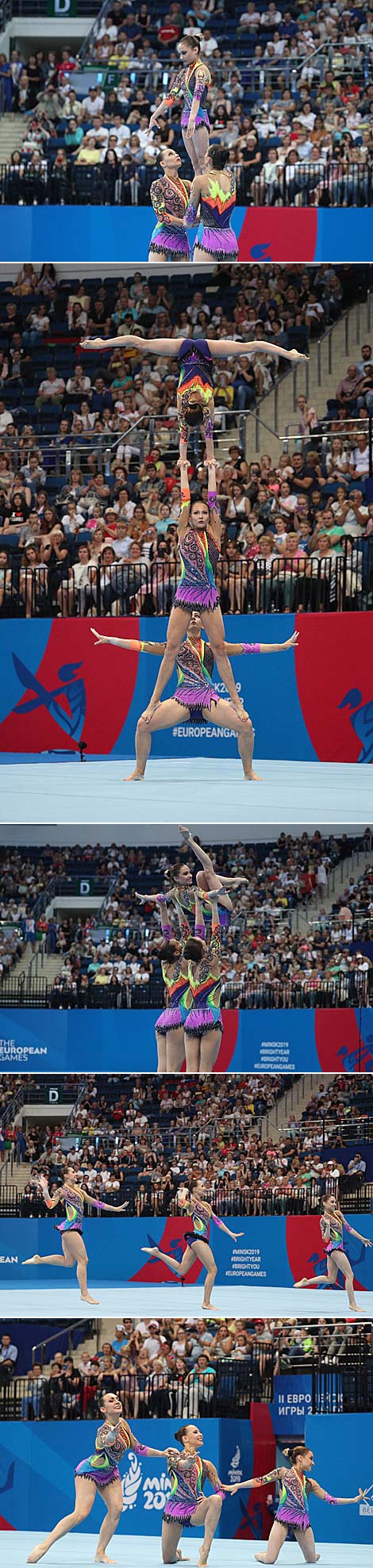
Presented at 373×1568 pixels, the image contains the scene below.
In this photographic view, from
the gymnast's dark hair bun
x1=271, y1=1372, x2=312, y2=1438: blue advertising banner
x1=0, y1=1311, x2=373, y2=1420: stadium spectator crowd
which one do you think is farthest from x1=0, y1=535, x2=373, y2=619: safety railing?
the gymnast's dark hair bun

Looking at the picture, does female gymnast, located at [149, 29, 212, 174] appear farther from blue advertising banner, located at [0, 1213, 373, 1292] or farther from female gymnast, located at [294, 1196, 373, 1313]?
blue advertising banner, located at [0, 1213, 373, 1292]

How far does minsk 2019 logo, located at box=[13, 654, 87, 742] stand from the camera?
16.4 metres

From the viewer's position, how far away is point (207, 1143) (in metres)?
21.0

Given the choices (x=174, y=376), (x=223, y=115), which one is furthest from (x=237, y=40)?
(x=174, y=376)

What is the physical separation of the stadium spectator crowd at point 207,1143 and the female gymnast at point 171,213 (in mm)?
10486

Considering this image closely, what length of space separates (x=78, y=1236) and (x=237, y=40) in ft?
51.1

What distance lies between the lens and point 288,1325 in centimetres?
1684

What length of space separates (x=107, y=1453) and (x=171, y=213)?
27.4 feet

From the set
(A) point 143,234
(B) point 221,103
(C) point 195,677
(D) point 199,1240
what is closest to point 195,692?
(C) point 195,677

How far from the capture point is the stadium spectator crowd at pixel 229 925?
19516mm

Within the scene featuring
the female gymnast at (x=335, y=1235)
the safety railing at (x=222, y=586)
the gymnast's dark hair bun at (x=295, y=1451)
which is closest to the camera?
the gymnast's dark hair bun at (x=295, y=1451)

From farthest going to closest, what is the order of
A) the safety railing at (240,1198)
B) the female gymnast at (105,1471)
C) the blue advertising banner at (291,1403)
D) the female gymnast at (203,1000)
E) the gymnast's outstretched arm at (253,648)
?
the safety railing at (240,1198) → the blue advertising banner at (291,1403) → the female gymnast at (203,1000) → the female gymnast at (105,1471) → the gymnast's outstretched arm at (253,648)

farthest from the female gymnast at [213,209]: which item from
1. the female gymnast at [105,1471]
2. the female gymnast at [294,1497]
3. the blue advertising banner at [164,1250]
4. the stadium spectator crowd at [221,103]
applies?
the blue advertising banner at [164,1250]

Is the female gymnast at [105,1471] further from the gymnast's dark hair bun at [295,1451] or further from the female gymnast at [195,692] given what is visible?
the female gymnast at [195,692]
